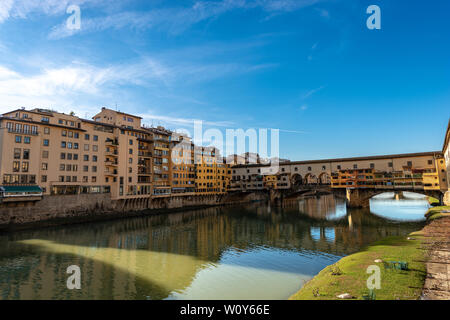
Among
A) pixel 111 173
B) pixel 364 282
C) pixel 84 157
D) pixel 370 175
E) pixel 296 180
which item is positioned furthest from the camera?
pixel 296 180

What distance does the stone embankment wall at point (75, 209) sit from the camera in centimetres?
3922

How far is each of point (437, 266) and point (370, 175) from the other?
191 feet

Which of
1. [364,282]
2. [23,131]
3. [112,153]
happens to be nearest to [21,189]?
[23,131]

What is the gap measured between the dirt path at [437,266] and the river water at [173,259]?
722 centimetres

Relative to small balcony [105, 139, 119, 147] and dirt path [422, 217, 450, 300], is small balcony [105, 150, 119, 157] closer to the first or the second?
small balcony [105, 139, 119, 147]

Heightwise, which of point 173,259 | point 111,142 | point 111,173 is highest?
point 111,142

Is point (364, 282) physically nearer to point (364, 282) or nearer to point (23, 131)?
point (364, 282)

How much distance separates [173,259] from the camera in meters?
24.3

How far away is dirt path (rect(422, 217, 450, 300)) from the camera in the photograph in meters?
11.7

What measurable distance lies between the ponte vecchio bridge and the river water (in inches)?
943

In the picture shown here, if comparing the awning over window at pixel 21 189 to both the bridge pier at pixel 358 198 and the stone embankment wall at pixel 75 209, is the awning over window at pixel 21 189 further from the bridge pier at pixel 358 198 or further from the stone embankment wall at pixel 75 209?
the bridge pier at pixel 358 198

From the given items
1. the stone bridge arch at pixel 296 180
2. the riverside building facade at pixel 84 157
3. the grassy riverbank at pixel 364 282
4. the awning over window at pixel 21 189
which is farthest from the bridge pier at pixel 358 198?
the awning over window at pixel 21 189

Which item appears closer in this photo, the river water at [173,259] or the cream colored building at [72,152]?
the river water at [173,259]
